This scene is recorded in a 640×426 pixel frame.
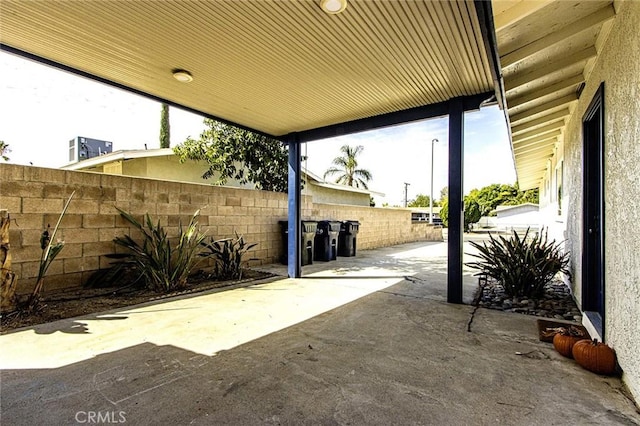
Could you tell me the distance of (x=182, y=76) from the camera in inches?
149


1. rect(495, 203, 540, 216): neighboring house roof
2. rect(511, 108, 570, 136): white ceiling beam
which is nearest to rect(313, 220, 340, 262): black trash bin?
rect(511, 108, 570, 136): white ceiling beam

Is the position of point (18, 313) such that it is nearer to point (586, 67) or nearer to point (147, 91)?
point (147, 91)

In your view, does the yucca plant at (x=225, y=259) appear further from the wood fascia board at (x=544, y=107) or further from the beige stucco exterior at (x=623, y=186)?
the wood fascia board at (x=544, y=107)

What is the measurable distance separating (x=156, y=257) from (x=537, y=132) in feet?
24.0

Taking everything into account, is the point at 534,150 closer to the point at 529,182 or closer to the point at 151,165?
the point at 529,182

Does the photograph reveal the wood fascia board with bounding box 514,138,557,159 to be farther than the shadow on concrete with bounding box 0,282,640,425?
Yes

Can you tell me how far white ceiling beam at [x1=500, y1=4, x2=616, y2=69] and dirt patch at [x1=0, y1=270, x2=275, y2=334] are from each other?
513 centimetres

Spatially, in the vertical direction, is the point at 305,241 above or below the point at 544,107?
below

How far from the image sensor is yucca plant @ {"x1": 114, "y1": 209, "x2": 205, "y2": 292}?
16.2 ft

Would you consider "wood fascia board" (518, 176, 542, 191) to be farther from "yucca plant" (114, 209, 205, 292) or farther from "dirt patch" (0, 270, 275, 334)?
"dirt patch" (0, 270, 275, 334)

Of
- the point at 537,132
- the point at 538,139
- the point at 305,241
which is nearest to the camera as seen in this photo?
the point at 537,132

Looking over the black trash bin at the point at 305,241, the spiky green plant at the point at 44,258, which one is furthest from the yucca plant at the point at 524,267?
the spiky green plant at the point at 44,258

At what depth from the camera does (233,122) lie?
572 centimetres

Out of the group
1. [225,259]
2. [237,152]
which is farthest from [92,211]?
[237,152]
